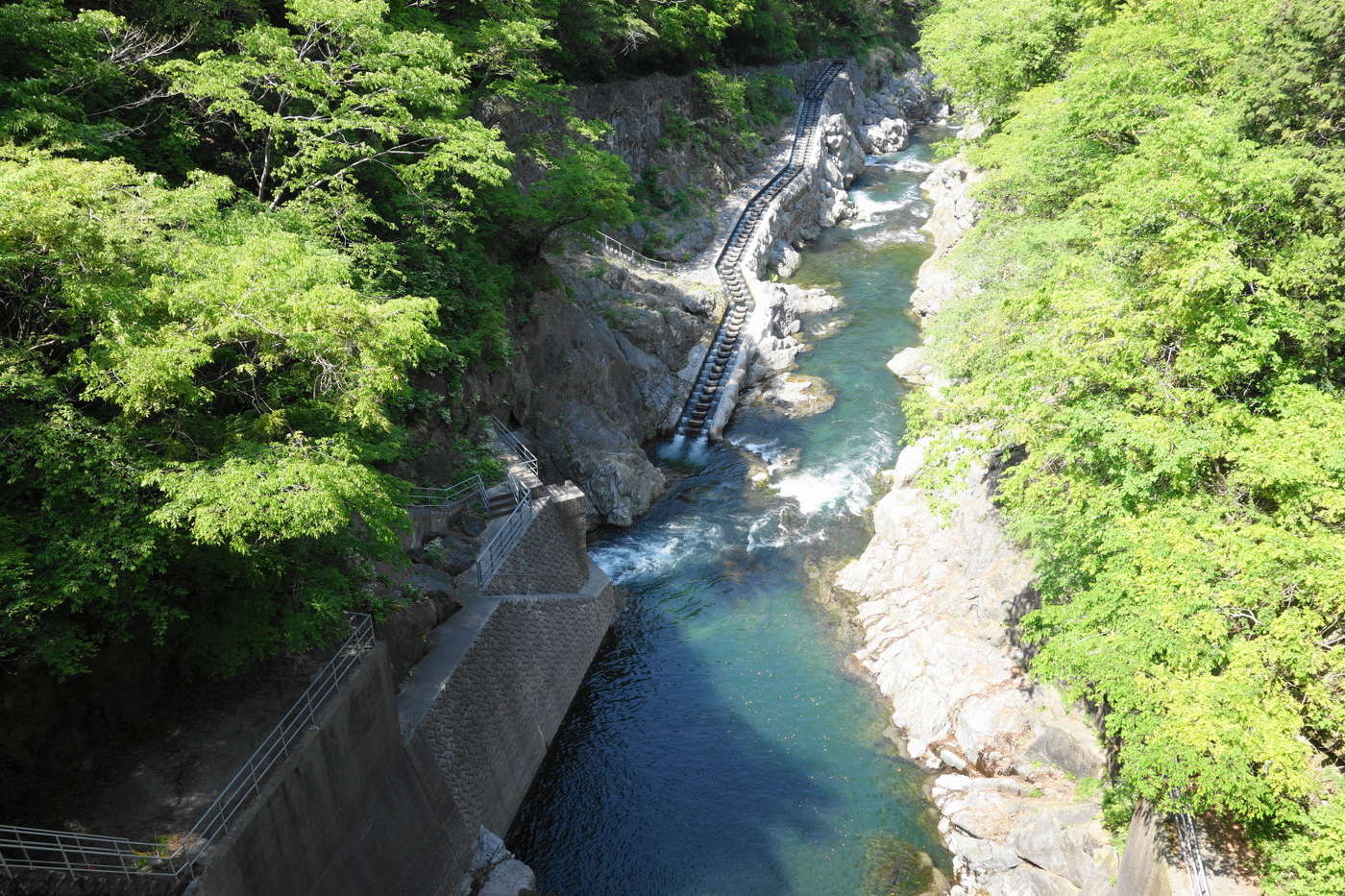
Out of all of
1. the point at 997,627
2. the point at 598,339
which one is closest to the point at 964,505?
the point at 997,627

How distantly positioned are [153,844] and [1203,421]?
653 inches

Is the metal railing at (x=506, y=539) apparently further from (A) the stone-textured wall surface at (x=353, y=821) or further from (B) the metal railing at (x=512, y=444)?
(A) the stone-textured wall surface at (x=353, y=821)

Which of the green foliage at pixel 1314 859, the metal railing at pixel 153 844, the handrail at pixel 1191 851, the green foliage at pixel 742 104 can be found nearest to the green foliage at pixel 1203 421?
the green foliage at pixel 1314 859

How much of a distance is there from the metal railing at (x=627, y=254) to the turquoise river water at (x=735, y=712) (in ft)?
32.1

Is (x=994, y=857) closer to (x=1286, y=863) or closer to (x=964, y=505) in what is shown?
(x=1286, y=863)

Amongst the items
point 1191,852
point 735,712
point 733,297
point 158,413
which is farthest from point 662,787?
point 733,297

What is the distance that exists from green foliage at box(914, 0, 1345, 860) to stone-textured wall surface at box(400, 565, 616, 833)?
32.9 ft

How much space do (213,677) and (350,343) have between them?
18.9 feet

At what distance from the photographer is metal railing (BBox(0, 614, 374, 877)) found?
374 inches

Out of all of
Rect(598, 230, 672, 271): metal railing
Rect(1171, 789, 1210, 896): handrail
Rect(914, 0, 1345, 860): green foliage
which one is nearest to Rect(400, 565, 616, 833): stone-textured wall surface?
Rect(914, 0, 1345, 860): green foliage

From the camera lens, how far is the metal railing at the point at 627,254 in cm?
3491

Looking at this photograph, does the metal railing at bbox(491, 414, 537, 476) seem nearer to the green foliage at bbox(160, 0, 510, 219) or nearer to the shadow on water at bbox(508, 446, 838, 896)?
the shadow on water at bbox(508, 446, 838, 896)

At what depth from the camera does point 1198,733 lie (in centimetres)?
1027

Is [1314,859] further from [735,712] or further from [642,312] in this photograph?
[642,312]
